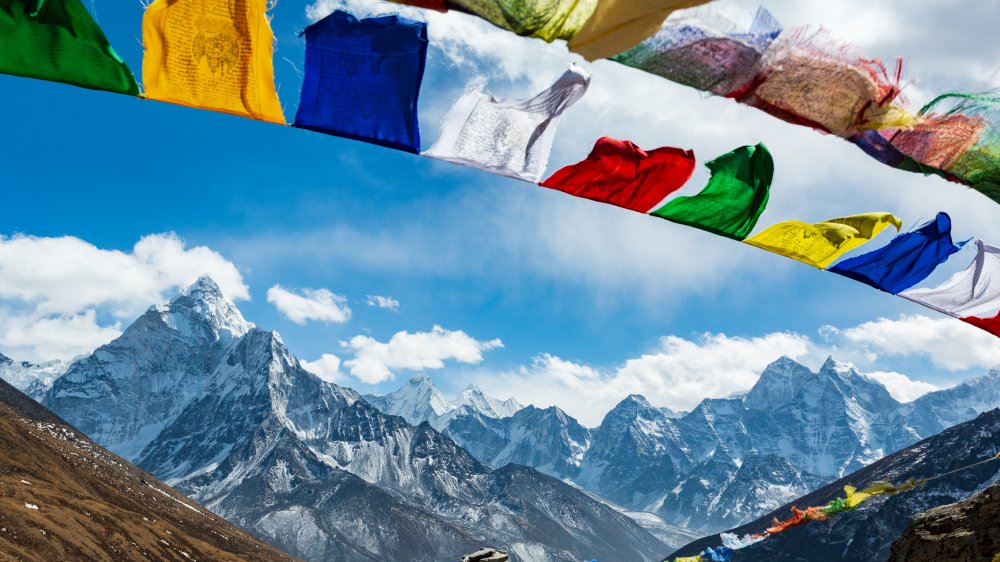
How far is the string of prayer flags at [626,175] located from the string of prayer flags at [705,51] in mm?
2561

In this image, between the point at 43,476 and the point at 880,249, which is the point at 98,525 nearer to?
the point at 43,476

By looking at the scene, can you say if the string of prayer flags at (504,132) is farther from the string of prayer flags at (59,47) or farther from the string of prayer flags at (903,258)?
the string of prayer flags at (903,258)

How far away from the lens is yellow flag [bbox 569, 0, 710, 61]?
6.27 meters

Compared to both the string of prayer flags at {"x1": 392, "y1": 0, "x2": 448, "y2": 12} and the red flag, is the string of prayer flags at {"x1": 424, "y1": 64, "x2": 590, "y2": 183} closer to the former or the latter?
the string of prayer flags at {"x1": 392, "y1": 0, "x2": 448, "y2": 12}

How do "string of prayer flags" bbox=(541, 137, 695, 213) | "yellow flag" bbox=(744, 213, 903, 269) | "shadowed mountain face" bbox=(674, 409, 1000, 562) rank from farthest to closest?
"shadowed mountain face" bbox=(674, 409, 1000, 562) < "yellow flag" bbox=(744, 213, 903, 269) < "string of prayer flags" bbox=(541, 137, 695, 213)

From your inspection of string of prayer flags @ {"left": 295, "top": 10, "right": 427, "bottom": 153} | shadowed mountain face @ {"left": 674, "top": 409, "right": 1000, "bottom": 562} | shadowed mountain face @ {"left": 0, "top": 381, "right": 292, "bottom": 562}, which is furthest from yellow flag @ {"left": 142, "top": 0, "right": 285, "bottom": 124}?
shadowed mountain face @ {"left": 674, "top": 409, "right": 1000, "bottom": 562}

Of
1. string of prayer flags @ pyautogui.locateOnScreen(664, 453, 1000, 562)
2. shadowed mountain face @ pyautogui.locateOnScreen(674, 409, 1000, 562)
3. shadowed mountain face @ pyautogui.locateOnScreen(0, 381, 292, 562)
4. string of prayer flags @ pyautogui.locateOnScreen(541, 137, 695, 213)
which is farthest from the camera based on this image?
shadowed mountain face @ pyautogui.locateOnScreen(674, 409, 1000, 562)

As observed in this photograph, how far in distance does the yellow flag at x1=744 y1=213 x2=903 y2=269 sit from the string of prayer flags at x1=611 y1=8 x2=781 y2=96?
3.87m

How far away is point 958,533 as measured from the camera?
875 cm

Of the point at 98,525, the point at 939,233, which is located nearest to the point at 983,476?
the point at 98,525

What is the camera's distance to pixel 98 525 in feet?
294

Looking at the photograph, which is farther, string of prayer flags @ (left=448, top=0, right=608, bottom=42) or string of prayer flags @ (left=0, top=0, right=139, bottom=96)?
string of prayer flags @ (left=0, top=0, right=139, bottom=96)

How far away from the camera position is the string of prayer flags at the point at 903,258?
36.1ft

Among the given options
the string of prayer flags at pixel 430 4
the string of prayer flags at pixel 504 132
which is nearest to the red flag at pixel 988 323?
the string of prayer flags at pixel 504 132
